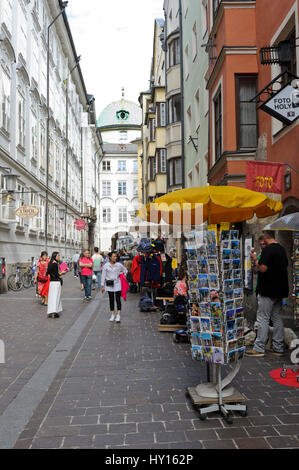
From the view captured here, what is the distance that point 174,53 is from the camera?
26500 millimetres

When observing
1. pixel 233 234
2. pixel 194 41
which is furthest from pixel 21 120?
pixel 233 234

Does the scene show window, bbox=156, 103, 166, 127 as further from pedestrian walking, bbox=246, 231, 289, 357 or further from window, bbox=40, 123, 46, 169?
pedestrian walking, bbox=246, 231, 289, 357

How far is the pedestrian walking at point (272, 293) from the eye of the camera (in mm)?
7328

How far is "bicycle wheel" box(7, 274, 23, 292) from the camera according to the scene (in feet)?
65.3

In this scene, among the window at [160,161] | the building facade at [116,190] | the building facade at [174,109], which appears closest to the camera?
the building facade at [174,109]

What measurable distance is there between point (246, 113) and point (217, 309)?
8641mm

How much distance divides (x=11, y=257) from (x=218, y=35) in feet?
43.4

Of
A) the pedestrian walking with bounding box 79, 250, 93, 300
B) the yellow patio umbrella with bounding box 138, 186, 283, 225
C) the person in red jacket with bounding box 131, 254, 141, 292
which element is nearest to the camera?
the yellow patio umbrella with bounding box 138, 186, 283, 225

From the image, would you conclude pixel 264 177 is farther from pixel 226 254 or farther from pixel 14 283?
pixel 14 283

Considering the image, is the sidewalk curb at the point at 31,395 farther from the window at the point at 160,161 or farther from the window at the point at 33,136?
the window at the point at 160,161

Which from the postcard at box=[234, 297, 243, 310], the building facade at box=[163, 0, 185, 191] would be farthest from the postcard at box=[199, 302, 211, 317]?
the building facade at box=[163, 0, 185, 191]

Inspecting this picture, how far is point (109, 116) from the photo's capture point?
8388 centimetres
